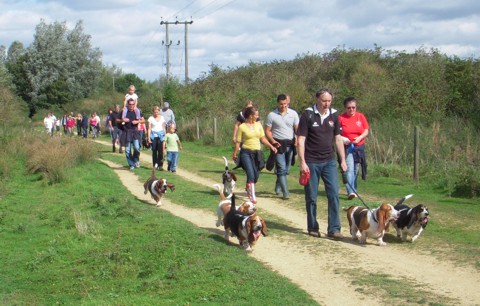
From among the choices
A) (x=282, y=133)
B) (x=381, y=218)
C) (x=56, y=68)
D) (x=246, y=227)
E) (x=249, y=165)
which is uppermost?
(x=56, y=68)

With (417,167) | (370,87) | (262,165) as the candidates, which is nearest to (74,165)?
(262,165)

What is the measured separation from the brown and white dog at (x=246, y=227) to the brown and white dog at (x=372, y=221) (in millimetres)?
1444

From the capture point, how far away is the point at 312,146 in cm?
980

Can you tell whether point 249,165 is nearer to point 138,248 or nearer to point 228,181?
point 228,181

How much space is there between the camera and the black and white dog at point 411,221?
9.21 meters

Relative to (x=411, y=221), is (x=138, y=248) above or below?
below

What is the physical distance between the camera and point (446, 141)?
18.1 m

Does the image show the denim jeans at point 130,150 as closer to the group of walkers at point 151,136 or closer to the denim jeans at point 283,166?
the group of walkers at point 151,136

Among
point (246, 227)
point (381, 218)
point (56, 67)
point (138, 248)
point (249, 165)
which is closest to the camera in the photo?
point (246, 227)

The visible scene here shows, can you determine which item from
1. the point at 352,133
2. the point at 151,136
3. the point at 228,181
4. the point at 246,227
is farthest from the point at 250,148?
the point at 151,136

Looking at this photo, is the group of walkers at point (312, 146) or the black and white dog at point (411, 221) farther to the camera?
the group of walkers at point (312, 146)

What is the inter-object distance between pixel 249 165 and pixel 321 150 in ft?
9.43

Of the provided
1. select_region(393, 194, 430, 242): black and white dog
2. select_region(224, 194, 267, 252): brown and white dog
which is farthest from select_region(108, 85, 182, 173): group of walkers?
select_region(393, 194, 430, 242): black and white dog

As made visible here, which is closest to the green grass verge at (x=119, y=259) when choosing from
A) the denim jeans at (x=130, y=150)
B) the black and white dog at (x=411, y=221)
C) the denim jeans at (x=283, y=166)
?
the denim jeans at (x=283, y=166)
